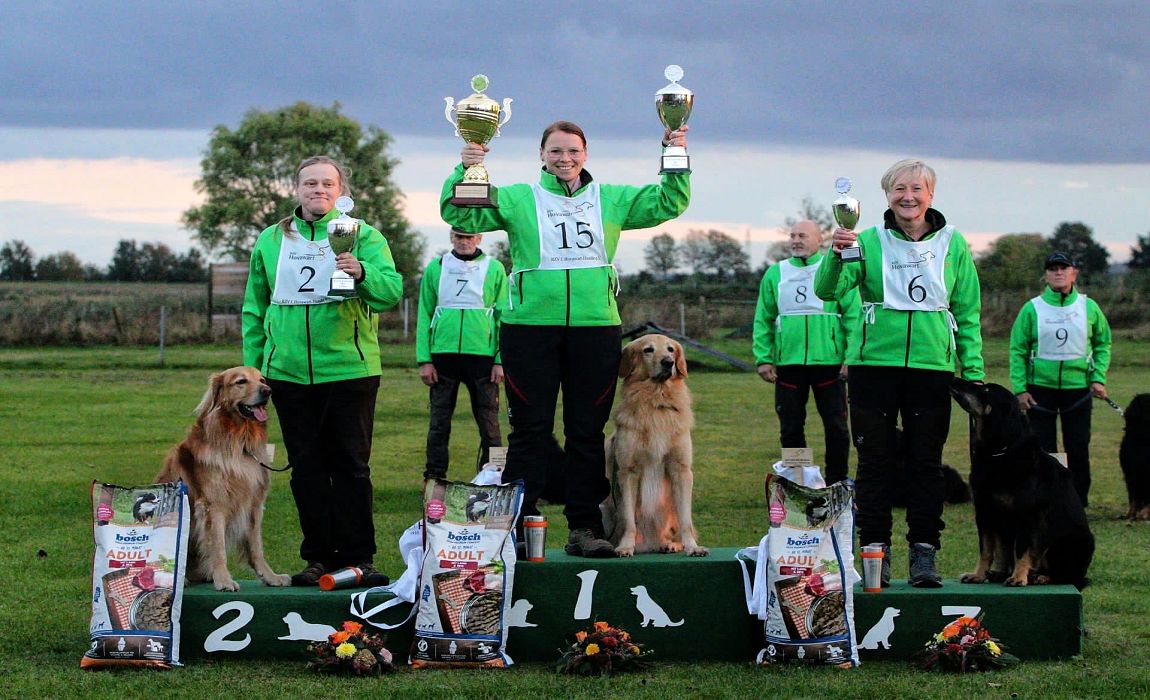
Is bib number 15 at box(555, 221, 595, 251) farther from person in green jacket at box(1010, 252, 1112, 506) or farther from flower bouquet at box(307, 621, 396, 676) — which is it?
person in green jacket at box(1010, 252, 1112, 506)

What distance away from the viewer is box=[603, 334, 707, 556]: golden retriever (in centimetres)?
557

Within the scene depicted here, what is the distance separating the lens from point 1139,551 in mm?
7703

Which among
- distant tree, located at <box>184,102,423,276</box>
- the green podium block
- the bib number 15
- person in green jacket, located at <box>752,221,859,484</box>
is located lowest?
the green podium block

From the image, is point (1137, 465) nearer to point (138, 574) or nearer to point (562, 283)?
point (562, 283)

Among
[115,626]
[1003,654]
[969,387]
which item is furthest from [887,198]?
[115,626]

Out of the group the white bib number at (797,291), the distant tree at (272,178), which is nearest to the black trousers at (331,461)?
the white bib number at (797,291)

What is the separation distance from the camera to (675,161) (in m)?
5.02

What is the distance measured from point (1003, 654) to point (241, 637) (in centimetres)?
298

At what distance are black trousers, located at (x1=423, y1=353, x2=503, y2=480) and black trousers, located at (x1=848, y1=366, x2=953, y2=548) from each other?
366 centimetres

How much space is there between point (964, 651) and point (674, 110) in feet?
7.81

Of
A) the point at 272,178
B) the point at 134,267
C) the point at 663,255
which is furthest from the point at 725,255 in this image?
the point at 134,267

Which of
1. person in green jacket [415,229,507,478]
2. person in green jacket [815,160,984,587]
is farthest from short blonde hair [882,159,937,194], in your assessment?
person in green jacket [415,229,507,478]

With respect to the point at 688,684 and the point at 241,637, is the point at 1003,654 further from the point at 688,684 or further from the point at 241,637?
the point at 241,637

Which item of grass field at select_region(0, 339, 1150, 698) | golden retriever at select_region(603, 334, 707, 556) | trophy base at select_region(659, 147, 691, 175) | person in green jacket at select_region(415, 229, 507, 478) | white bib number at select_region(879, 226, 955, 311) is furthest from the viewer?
person in green jacket at select_region(415, 229, 507, 478)
